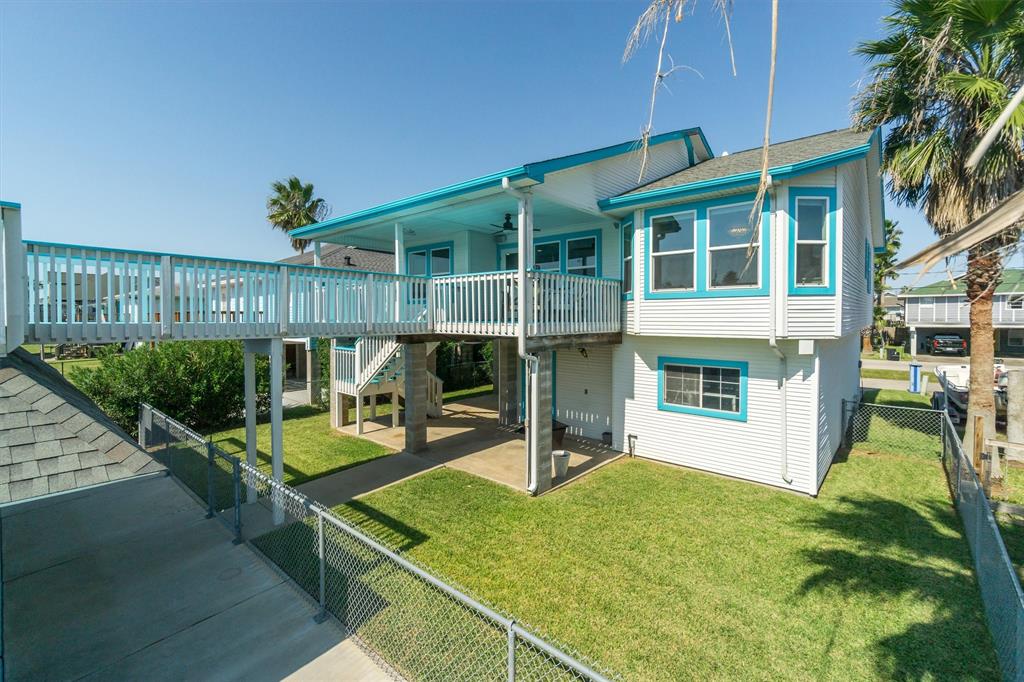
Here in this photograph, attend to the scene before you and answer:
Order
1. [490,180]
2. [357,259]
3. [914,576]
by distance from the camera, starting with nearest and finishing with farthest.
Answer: [914,576], [490,180], [357,259]

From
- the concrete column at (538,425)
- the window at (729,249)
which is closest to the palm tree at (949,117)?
the window at (729,249)

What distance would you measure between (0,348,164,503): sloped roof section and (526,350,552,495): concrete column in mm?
5391

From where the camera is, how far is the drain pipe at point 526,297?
755 cm

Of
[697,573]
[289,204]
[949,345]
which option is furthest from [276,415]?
[949,345]

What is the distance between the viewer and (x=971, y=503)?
20.0ft

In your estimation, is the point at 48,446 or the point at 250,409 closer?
the point at 48,446

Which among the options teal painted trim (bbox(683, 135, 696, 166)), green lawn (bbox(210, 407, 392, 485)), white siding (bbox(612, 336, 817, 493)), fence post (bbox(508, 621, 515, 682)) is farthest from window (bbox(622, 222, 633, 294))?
fence post (bbox(508, 621, 515, 682))

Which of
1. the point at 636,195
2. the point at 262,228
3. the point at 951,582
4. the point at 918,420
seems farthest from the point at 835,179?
the point at 262,228

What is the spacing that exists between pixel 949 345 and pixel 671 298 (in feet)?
119

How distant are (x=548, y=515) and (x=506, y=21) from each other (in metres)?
10.8

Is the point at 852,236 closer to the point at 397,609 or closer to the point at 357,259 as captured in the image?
the point at 397,609

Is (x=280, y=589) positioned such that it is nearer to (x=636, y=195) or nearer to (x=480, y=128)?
(x=636, y=195)

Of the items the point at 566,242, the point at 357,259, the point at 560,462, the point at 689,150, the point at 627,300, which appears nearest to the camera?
the point at 560,462

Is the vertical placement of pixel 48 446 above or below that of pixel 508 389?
above
